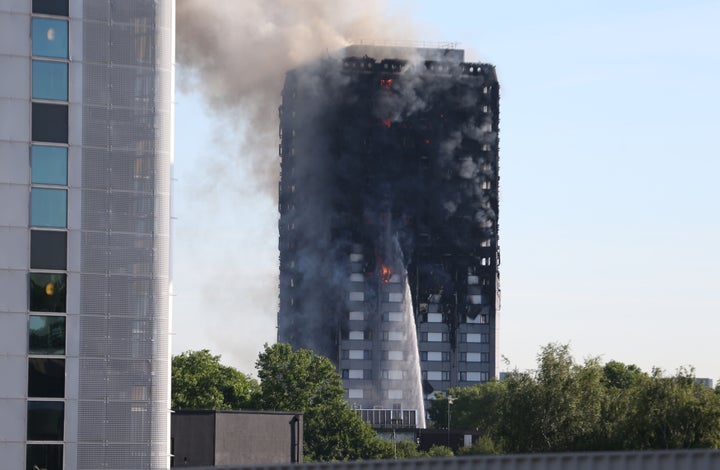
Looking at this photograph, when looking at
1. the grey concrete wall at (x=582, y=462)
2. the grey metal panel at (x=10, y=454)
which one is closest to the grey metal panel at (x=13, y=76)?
the grey metal panel at (x=10, y=454)

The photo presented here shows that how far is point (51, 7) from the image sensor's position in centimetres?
7731

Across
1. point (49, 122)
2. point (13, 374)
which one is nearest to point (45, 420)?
point (13, 374)

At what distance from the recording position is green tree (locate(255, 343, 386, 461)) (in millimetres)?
175125

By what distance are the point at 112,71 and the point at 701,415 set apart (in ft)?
174

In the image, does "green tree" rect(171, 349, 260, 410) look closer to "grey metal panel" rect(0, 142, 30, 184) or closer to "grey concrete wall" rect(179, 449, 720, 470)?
"grey metal panel" rect(0, 142, 30, 184)

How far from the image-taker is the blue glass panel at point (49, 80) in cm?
7656

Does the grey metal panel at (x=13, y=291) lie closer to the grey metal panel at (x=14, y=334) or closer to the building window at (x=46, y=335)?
the grey metal panel at (x=14, y=334)

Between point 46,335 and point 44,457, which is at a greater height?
point 46,335

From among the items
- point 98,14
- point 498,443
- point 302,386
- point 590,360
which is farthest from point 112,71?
point 302,386

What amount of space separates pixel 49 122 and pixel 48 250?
18.6 ft

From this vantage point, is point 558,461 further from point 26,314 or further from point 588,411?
point 588,411

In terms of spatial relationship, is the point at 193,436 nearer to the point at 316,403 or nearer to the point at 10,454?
the point at 10,454

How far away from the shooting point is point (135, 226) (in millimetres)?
78875

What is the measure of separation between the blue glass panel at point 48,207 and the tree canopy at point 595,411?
167 ft
